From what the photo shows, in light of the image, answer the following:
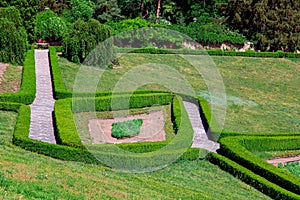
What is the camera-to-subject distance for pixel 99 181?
37.9 ft

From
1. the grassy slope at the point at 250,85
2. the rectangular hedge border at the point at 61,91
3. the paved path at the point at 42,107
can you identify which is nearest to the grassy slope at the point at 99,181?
the paved path at the point at 42,107

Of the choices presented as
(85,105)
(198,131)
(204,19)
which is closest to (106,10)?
(204,19)

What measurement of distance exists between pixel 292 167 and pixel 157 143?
17.0 ft

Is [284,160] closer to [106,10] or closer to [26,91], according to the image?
[26,91]

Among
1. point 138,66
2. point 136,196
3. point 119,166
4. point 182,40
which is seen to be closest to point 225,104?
point 138,66

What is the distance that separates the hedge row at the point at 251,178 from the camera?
45.2 feet

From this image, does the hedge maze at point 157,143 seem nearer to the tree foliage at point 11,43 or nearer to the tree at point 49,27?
the tree foliage at point 11,43

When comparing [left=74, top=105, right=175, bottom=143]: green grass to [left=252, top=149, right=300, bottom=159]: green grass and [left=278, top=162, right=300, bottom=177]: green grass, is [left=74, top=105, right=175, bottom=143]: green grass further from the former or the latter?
[left=278, top=162, right=300, bottom=177]: green grass

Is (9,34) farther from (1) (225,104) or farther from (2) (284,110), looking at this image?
(2) (284,110)

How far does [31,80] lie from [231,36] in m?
27.5

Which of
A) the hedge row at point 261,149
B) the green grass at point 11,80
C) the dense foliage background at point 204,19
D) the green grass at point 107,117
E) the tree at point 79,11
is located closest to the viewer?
the hedge row at point 261,149

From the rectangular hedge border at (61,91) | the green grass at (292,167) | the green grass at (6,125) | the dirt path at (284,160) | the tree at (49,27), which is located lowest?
the dirt path at (284,160)

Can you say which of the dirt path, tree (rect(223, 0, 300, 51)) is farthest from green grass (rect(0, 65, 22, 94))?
tree (rect(223, 0, 300, 51))

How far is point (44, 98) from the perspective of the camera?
877 inches
